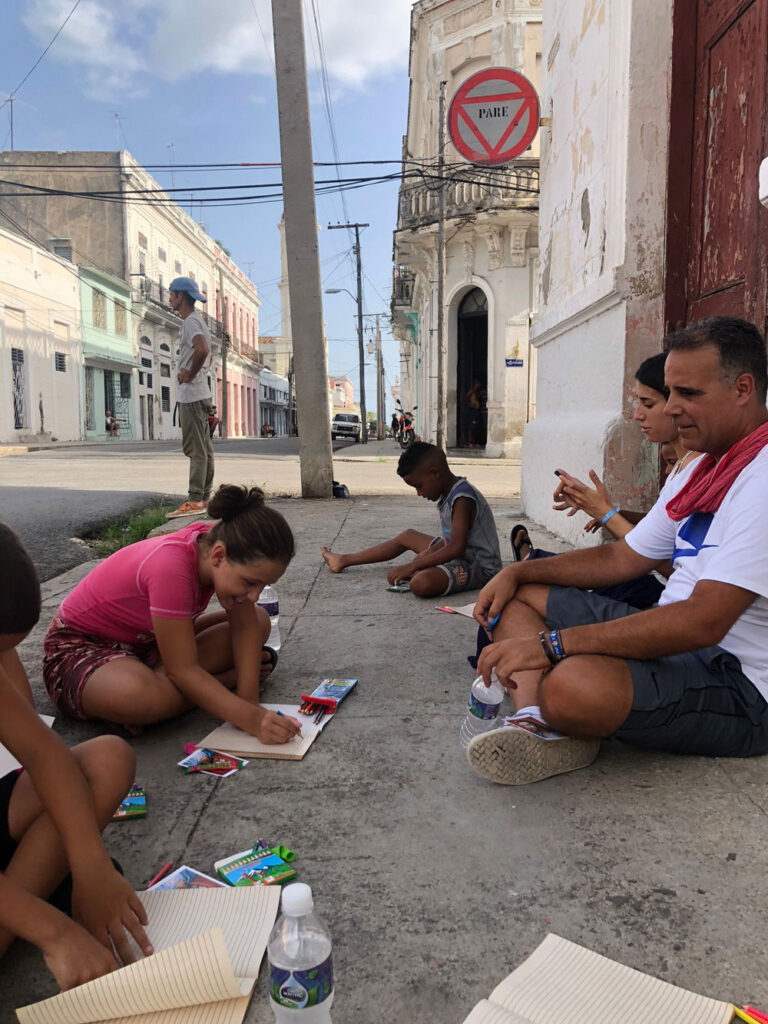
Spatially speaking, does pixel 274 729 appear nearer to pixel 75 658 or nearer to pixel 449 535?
pixel 75 658

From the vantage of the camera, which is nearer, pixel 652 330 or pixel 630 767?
pixel 630 767

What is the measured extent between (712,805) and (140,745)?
151 cm

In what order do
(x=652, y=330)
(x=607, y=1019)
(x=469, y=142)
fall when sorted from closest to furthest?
(x=607, y=1019), (x=652, y=330), (x=469, y=142)

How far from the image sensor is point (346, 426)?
35.1m

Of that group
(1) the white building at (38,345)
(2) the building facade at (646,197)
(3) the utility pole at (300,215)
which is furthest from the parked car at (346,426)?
(2) the building facade at (646,197)

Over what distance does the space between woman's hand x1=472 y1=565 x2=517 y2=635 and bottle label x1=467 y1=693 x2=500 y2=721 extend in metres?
0.24

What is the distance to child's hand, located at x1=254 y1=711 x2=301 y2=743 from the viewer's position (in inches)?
82.3

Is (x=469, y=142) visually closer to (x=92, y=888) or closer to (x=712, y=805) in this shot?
(x=712, y=805)

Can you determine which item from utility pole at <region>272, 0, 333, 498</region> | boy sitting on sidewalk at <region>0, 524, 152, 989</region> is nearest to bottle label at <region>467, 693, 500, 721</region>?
boy sitting on sidewalk at <region>0, 524, 152, 989</region>

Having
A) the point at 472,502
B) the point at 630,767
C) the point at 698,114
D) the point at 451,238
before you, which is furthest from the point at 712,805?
the point at 451,238

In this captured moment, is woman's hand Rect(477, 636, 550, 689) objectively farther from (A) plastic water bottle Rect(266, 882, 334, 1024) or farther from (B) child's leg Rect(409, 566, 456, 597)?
(B) child's leg Rect(409, 566, 456, 597)

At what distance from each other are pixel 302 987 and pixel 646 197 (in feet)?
13.5

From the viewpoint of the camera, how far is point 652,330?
413 centimetres

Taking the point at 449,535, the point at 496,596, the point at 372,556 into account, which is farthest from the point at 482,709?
the point at 372,556
